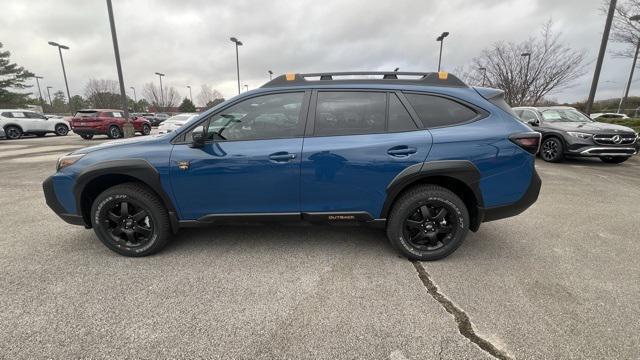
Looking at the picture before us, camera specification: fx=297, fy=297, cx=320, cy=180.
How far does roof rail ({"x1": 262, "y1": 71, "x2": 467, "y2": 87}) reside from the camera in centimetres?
295

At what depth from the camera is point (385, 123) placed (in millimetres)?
2773

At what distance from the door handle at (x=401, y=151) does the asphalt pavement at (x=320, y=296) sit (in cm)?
106

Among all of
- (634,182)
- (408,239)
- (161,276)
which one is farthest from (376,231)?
(634,182)

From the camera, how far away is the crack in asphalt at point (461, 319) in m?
1.87

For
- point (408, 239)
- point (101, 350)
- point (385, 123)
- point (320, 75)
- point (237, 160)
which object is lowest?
point (101, 350)

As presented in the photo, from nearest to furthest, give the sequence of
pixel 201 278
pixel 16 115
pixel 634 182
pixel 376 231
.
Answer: pixel 201 278 → pixel 376 231 → pixel 634 182 → pixel 16 115

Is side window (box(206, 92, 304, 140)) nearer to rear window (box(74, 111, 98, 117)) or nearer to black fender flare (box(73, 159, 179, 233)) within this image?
black fender flare (box(73, 159, 179, 233))

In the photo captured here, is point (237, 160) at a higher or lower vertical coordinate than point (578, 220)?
higher

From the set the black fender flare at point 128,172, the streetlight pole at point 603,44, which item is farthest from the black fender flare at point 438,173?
the streetlight pole at point 603,44

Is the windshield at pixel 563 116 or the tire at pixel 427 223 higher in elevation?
the windshield at pixel 563 116

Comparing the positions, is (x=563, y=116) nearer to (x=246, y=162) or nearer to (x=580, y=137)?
(x=580, y=137)

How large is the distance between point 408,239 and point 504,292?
0.87 m

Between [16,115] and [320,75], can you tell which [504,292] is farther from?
[16,115]

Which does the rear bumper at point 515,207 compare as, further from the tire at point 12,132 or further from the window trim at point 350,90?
the tire at point 12,132
